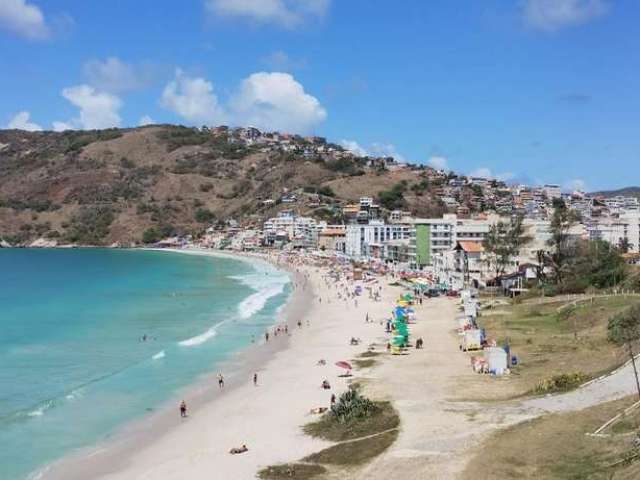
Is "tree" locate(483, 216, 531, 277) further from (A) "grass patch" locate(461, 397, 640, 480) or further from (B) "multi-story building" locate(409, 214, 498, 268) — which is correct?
(A) "grass patch" locate(461, 397, 640, 480)

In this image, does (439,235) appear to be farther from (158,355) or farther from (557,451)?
(557,451)

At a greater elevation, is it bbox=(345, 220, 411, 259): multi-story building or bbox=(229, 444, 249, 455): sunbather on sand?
bbox=(345, 220, 411, 259): multi-story building

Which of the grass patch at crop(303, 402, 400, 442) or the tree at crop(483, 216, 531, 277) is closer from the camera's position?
the grass patch at crop(303, 402, 400, 442)

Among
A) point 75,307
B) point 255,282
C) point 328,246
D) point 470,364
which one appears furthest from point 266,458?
point 328,246

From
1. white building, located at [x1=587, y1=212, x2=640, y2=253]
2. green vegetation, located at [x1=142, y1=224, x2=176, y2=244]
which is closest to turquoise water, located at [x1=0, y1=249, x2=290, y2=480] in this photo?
white building, located at [x1=587, y1=212, x2=640, y2=253]

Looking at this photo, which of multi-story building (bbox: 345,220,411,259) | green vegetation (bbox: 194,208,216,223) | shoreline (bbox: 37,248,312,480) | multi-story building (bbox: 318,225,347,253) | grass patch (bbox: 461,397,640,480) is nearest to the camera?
grass patch (bbox: 461,397,640,480)

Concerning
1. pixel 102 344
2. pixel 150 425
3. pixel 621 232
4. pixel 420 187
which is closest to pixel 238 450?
pixel 150 425
